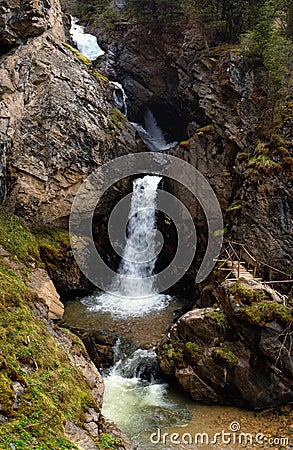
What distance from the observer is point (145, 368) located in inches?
423

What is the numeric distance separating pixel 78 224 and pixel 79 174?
2.30 m

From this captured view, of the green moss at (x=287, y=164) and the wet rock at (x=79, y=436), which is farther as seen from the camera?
the green moss at (x=287, y=164)

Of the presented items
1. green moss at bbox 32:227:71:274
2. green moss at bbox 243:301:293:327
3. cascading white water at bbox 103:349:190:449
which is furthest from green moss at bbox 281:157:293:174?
green moss at bbox 32:227:71:274

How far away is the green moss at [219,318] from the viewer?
988cm

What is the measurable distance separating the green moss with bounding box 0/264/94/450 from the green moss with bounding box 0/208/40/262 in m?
3.66

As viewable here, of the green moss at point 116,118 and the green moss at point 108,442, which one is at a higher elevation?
the green moss at point 116,118

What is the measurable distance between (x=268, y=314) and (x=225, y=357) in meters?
1.60

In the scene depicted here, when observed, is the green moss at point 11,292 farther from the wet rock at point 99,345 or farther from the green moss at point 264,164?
the green moss at point 264,164

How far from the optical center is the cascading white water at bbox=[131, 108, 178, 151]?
2305cm

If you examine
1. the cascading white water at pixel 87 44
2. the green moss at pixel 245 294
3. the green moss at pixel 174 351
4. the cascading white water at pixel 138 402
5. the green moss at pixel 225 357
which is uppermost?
the cascading white water at pixel 87 44

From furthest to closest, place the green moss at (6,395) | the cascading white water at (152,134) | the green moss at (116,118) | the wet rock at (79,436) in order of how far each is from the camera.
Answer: the cascading white water at (152,134) < the green moss at (116,118) < the wet rock at (79,436) < the green moss at (6,395)

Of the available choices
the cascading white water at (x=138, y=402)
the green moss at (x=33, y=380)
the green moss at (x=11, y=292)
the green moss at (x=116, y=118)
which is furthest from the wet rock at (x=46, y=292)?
the green moss at (x=116, y=118)

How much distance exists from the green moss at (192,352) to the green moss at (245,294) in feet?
5.86

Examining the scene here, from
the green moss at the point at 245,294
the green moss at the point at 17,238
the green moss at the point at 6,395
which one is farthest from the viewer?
the green moss at the point at 17,238
